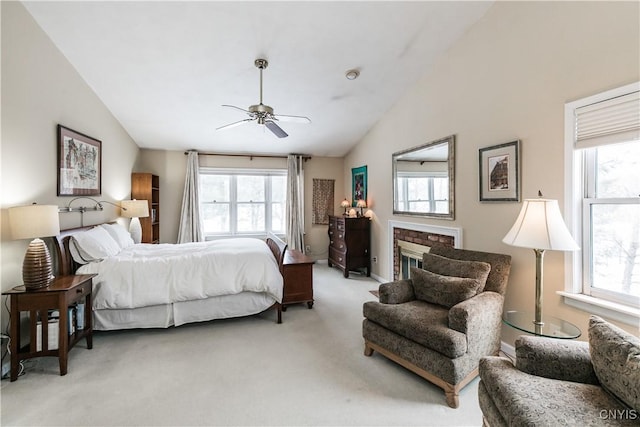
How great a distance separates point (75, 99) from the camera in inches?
134

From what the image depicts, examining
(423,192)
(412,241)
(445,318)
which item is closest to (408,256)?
(412,241)

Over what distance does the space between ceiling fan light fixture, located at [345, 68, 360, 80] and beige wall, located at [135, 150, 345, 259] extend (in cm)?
279

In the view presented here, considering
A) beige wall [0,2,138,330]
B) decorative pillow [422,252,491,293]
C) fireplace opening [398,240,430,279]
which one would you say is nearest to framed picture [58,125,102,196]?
beige wall [0,2,138,330]

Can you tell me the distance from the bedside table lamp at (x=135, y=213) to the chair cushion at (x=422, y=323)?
3.79 metres

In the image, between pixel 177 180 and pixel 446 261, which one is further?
pixel 177 180

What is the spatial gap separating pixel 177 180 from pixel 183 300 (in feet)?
11.2

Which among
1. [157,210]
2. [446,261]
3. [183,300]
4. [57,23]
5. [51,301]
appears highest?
[57,23]

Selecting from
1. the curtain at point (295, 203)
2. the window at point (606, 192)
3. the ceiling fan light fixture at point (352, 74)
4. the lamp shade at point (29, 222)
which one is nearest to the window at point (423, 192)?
the window at point (606, 192)

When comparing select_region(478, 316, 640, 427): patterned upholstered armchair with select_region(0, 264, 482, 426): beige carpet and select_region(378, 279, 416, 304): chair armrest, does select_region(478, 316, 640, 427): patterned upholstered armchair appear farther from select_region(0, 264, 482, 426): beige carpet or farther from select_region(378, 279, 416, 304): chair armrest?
select_region(378, 279, 416, 304): chair armrest

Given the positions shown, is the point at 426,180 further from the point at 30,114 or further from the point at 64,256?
the point at 30,114

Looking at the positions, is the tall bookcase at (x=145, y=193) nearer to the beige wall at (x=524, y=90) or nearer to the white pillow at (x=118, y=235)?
the white pillow at (x=118, y=235)

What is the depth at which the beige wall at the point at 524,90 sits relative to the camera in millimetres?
1967

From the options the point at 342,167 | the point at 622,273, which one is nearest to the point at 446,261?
the point at 622,273

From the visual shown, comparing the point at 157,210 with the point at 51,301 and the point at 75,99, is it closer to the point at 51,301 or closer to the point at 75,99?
the point at 75,99
